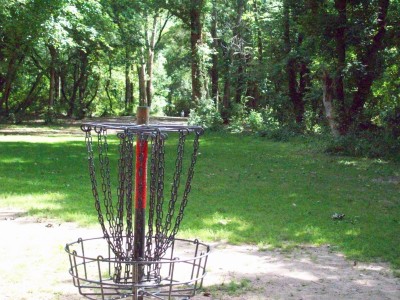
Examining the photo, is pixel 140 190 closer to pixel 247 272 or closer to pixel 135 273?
pixel 135 273

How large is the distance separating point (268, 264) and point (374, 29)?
14469 millimetres

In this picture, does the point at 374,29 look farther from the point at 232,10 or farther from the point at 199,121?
the point at 232,10

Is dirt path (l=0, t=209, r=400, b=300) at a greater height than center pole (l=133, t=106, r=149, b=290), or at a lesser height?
lesser

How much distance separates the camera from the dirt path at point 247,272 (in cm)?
520

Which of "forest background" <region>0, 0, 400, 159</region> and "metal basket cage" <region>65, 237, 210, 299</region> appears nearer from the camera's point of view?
"metal basket cage" <region>65, 237, 210, 299</region>

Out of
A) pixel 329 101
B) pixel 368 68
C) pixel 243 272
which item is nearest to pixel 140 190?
pixel 243 272

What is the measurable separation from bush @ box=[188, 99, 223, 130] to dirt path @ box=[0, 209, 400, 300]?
835 inches

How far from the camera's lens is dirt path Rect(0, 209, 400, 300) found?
520 cm

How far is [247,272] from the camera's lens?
19.4 feet

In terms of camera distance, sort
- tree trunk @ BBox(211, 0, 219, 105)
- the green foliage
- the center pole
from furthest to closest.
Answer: tree trunk @ BBox(211, 0, 219, 105) → the green foliage → the center pole

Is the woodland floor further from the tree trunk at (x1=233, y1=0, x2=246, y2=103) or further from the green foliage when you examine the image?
the tree trunk at (x1=233, y1=0, x2=246, y2=103)

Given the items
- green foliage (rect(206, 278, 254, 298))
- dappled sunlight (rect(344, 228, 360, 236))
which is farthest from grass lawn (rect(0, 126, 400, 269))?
green foliage (rect(206, 278, 254, 298))

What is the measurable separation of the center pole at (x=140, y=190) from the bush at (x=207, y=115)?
2439 cm

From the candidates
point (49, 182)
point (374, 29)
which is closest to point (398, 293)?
point (49, 182)
